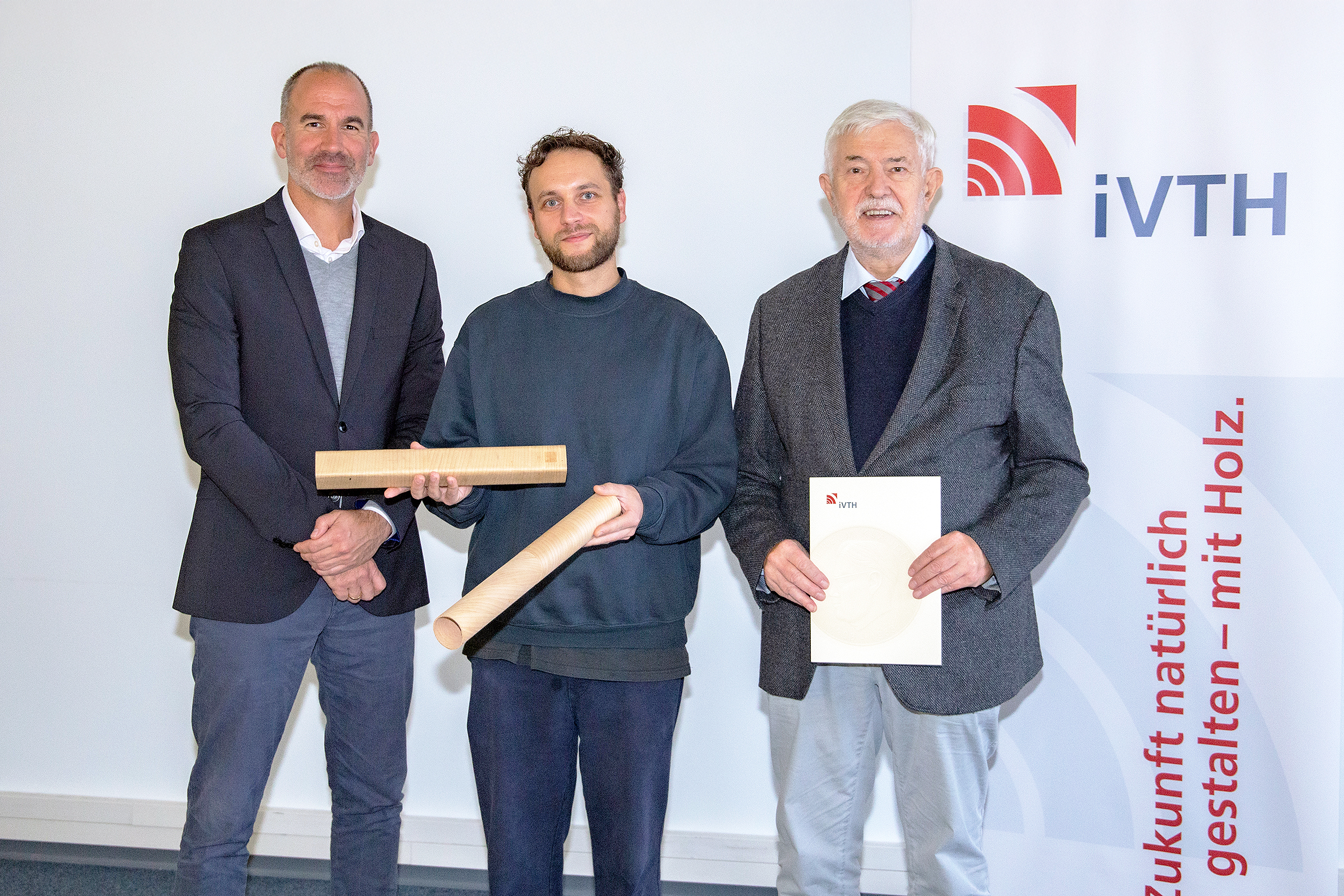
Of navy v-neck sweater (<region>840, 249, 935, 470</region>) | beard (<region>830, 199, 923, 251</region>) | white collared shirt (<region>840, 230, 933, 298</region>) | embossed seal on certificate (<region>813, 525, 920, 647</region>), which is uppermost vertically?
beard (<region>830, 199, 923, 251</region>)

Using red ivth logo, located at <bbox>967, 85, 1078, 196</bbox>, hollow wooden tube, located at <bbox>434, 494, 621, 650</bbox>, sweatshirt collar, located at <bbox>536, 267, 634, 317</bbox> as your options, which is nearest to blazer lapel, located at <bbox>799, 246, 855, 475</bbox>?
sweatshirt collar, located at <bbox>536, 267, 634, 317</bbox>

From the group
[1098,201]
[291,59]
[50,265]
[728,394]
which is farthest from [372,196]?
[1098,201]

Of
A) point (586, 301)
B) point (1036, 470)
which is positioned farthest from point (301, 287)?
point (1036, 470)

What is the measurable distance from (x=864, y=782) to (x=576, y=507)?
0.86 metres

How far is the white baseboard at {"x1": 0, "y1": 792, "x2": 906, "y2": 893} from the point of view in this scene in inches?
132

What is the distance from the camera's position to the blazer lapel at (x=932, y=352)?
201 centimetres

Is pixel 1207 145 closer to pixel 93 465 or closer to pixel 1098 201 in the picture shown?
pixel 1098 201

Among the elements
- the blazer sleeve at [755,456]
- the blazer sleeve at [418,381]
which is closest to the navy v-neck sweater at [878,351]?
the blazer sleeve at [755,456]

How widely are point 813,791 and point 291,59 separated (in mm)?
2922

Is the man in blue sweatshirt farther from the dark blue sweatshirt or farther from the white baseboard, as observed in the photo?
the white baseboard

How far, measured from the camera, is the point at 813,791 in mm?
2121

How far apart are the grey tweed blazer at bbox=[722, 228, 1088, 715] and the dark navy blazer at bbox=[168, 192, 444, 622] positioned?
3.10ft

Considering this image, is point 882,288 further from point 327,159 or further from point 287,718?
point 287,718

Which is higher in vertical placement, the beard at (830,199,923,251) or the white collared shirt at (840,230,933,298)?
the beard at (830,199,923,251)
